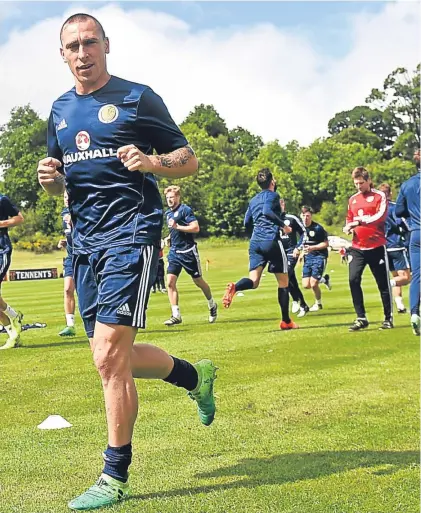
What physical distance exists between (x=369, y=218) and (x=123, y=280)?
28.5 feet

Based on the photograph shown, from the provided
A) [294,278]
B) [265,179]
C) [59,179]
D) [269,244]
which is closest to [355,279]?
[269,244]

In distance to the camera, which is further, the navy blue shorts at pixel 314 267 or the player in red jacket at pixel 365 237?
the navy blue shorts at pixel 314 267

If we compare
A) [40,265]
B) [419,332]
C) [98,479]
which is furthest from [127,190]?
[40,265]

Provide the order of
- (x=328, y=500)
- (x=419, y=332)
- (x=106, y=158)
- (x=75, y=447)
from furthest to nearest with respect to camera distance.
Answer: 1. (x=419, y=332)
2. (x=75, y=447)
3. (x=106, y=158)
4. (x=328, y=500)

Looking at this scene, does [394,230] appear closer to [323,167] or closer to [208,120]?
[323,167]

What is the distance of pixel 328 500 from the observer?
14.8 ft

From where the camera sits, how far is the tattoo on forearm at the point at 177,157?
4945 mm

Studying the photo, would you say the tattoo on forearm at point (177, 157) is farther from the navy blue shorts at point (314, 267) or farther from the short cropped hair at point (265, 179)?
the navy blue shorts at point (314, 267)

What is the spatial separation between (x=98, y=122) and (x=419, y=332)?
7964mm

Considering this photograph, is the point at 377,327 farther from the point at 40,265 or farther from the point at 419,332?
the point at 40,265

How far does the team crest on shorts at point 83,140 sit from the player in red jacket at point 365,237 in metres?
8.40

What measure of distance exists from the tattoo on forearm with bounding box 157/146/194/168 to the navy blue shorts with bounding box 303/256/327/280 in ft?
42.1

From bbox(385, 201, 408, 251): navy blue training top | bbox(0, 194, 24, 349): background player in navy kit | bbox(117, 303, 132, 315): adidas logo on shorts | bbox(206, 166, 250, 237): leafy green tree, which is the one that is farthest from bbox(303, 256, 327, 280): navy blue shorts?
bbox(206, 166, 250, 237): leafy green tree

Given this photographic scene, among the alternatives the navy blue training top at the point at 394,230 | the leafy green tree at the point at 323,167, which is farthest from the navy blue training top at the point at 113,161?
the leafy green tree at the point at 323,167
